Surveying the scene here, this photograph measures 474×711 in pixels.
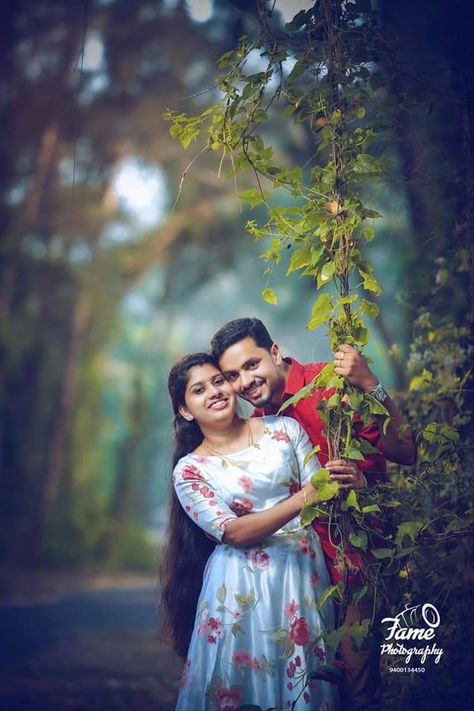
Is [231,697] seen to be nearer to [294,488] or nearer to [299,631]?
[299,631]

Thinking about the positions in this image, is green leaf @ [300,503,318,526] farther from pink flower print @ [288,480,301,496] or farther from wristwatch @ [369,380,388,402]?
wristwatch @ [369,380,388,402]

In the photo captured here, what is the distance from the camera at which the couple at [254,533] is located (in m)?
2.44

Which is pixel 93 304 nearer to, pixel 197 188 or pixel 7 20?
pixel 197 188

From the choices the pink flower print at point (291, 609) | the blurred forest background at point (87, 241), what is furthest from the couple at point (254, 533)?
the blurred forest background at point (87, 241)

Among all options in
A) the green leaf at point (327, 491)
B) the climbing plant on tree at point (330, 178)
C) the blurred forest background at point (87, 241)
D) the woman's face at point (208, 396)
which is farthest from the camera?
the blurred forest background at point (87, 241)

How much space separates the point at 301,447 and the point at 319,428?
13 cm

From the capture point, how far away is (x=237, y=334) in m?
2.74

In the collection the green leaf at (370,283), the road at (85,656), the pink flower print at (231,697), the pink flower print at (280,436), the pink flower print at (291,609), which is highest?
the green leaf at (370,283)

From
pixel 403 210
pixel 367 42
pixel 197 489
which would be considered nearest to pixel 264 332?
pixel 197 489

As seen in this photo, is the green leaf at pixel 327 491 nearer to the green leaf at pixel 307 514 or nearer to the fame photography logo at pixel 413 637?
the green leaf at pixel 307 514

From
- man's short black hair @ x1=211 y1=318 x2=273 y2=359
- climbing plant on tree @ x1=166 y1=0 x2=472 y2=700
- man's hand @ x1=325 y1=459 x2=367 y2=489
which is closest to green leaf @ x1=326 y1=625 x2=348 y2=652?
climbing plant on tree @ x1=166 y1=0 x2=472 y2=700

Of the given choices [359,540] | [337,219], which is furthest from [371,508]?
[337,219]

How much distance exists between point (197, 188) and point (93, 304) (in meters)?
2.37

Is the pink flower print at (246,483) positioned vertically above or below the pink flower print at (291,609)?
above
